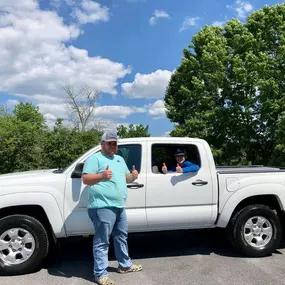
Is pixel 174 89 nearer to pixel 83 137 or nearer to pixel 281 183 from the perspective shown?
pixel 83 137

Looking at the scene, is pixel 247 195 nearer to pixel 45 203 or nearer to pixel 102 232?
pixel 102 232

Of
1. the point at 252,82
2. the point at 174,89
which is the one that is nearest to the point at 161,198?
the point at 252,82

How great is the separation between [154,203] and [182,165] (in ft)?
2.49

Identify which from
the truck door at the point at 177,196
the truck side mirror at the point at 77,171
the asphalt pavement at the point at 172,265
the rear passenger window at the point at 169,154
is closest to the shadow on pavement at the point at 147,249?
the asphalt pavement at the point at 172,265

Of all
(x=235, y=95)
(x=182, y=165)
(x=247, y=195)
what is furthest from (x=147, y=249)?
(x=235, y=95)

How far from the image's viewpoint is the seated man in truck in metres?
5.48

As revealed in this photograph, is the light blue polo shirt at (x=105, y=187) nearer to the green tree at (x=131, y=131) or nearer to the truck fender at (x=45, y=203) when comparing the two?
the truck fender at (x=45, y=203)

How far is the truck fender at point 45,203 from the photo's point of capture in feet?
16.1

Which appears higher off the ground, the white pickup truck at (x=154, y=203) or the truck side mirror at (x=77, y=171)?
the truck side mirror at (x=77, y=171)

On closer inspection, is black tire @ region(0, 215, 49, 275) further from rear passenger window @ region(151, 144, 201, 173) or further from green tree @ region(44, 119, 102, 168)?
green tree @ region(44, 119, 102, 168)

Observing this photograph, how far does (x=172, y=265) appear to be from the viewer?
528cm

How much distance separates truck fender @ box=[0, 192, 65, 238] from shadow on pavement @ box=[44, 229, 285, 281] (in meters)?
0.58

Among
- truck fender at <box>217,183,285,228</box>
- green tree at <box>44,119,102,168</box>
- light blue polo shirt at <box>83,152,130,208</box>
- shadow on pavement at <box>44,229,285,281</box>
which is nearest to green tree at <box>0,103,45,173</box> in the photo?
green tree at <box>44,119,102,168</box>

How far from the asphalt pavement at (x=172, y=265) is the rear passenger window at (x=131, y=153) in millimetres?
1418
